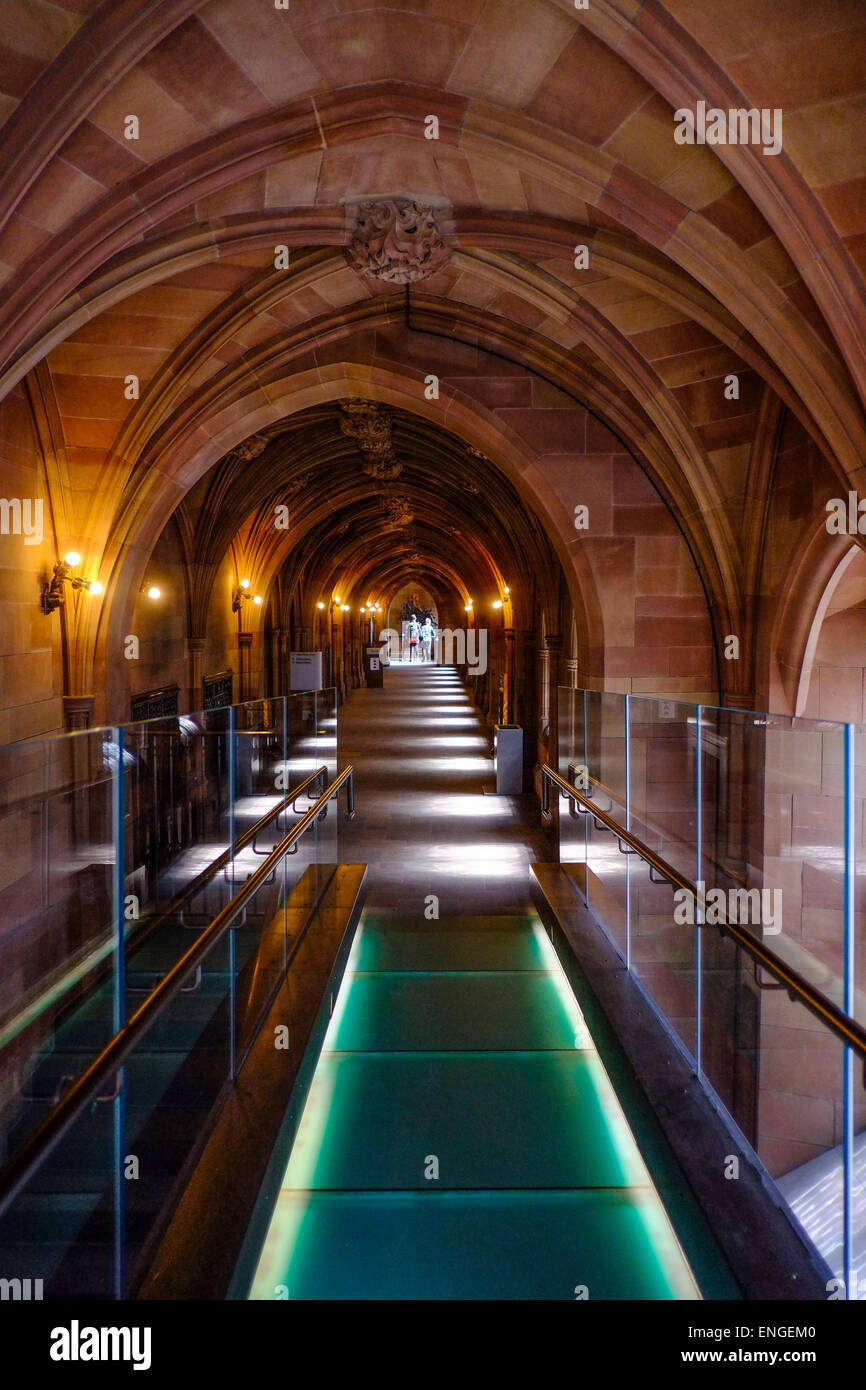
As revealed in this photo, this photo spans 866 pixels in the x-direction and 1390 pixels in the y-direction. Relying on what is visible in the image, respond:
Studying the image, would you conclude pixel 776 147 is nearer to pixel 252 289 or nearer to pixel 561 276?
pixel 561 276

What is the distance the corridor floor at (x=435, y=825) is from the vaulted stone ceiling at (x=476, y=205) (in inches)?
109

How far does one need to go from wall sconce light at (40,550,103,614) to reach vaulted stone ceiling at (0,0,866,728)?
270 millimetres

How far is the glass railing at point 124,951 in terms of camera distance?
2146 millimetres

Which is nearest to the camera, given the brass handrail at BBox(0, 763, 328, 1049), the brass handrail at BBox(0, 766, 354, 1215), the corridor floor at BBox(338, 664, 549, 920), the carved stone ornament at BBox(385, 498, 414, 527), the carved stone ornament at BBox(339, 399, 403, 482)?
the brass handrail at BBox(0, 766, 354, 1215)

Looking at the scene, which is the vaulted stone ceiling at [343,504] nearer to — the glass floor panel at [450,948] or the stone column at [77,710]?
the stone column at [77,710]

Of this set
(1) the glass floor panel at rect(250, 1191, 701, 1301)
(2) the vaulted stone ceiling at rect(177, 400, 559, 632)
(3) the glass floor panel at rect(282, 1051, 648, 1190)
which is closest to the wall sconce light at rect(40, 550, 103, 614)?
(2) the vaulted stone ceiling at rect(177, 400, 559, 632)

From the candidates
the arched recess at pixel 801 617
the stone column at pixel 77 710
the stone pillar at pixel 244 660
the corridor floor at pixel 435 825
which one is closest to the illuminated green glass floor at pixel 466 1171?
the corridor floor at pixel 435 825

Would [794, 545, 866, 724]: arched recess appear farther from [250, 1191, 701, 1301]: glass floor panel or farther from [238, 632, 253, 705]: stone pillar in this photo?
[238, 632, 253, 705]: stone pillar

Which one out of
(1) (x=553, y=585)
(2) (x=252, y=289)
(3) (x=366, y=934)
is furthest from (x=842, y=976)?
(1) (x=553, y=585)

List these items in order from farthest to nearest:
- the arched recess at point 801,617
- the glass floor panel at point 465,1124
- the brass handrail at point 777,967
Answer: the arched recess at point 801,617, the glass floor panel at point 465,1124, the brass handrail at point 777,967

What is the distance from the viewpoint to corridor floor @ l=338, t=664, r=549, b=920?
675cm

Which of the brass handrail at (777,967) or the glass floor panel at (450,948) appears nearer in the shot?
the brass handrail at (777,967)

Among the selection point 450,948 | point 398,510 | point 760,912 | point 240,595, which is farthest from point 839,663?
point 398,510

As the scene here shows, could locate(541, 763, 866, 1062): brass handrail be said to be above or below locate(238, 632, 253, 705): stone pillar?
below
